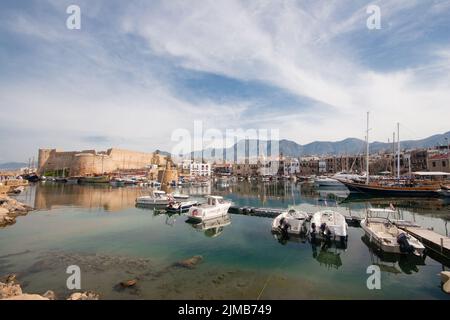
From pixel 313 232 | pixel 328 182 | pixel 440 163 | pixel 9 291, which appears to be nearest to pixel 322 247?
pixel 313 232

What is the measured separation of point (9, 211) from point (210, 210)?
21.1 metres

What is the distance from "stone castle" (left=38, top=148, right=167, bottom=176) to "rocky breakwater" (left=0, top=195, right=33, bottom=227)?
68.7 meters

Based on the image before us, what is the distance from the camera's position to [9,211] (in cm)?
2483

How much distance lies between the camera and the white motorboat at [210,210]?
2159 cm

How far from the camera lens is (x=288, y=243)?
15117 millimetres

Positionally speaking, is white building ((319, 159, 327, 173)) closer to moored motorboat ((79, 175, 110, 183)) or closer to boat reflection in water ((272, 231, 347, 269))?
moored motorboat ((79, 175, 110, 183))

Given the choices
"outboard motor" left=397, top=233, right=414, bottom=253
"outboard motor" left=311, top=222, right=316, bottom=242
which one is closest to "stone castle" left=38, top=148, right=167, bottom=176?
"outboard motor" left=311, top=222, right=316, bottom=242

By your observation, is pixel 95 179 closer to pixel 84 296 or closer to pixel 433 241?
pixel 84 296

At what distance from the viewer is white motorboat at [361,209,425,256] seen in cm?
1208

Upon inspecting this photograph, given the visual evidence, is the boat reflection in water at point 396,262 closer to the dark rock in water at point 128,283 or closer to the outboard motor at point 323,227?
the outboard motor at point 323,227
